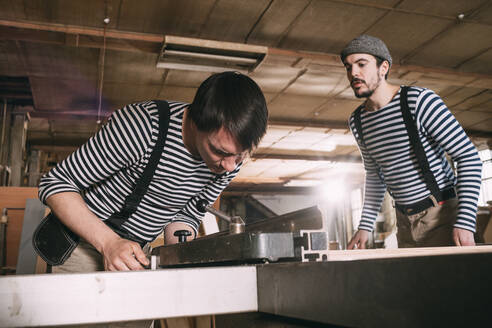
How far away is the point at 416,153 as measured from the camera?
6.03ft

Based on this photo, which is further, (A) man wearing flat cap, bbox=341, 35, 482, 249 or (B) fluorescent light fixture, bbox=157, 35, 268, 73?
(B) fluorescent light fixture, bbox=157, 35, 268, 73

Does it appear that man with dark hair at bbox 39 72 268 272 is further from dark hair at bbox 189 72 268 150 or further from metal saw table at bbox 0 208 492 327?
metal saw table at bbox 0 208 492 327

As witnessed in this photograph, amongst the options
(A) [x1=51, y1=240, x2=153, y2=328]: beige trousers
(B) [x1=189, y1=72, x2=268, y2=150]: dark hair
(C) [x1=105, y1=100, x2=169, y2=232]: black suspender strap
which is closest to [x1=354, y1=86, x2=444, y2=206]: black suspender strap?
(B) [x1=189, y1=72, x2=268, y2=150]: dark hair

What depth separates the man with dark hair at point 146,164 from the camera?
1104 millimetres

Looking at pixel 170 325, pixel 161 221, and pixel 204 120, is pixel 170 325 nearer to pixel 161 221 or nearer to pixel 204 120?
pixel 161 221

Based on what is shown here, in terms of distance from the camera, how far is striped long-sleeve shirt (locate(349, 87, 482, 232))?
1.74 metres

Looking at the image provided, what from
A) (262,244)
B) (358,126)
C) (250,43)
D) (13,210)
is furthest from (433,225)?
(13,210)

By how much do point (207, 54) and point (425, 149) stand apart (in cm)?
285

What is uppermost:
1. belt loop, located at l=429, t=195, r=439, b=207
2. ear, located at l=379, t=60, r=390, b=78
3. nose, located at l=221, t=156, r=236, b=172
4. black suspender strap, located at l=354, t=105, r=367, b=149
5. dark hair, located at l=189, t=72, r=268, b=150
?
ear, located at l=379, t=60, r=390, b=78

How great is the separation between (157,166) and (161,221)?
0.24 meters

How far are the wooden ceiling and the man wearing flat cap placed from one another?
7.77ft

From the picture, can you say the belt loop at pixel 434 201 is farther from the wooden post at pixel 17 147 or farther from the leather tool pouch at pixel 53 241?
the wooden post at pixel 17 147

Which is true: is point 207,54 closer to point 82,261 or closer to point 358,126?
point 358,126

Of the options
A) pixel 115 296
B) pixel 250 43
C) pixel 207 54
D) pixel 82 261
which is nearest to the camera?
pixel 115 296
